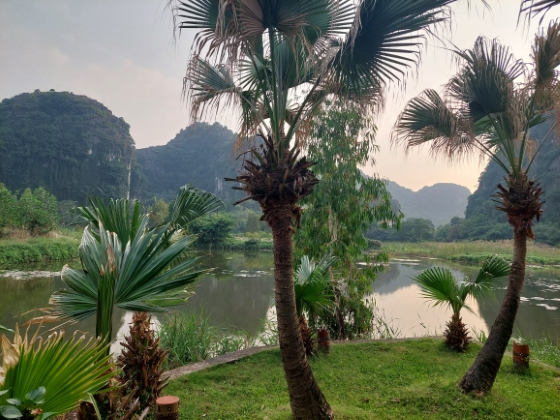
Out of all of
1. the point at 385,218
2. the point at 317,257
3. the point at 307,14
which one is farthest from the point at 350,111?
the point at 307,14

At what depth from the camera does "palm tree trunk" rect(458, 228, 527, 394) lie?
3074mm

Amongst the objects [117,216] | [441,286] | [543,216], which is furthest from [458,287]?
[543,216]

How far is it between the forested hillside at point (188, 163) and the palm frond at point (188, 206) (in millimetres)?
63218

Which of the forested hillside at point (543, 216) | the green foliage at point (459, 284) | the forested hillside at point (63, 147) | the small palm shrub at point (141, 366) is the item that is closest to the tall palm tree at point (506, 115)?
the green foliage at point (459, 284)

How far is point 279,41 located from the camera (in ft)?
8.75

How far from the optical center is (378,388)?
339 cm

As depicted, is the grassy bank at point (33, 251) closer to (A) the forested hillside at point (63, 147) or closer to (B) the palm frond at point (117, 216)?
(B) the palm frond at point (117, 216)

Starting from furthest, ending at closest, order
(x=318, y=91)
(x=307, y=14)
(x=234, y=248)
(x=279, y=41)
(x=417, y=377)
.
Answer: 1. (x=234, y=248)
2. (x=417, y=377)
3. (x=318, y=91)
4. (x=279, y=41)
5. (x=307, y=14)

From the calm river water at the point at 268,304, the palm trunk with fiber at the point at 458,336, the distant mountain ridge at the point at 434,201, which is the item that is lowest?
the calm river water at the point at 268,304

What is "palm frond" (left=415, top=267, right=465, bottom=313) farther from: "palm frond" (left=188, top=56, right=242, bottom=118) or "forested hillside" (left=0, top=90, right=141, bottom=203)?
"forested hillside" (left=0, top=90, right=141, bottom=203)

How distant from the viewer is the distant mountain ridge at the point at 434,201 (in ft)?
355

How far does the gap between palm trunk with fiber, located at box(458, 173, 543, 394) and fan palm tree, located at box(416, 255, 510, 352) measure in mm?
987

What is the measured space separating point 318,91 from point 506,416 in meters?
3.06

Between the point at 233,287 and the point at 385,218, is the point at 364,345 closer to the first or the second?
the point at 385,218
